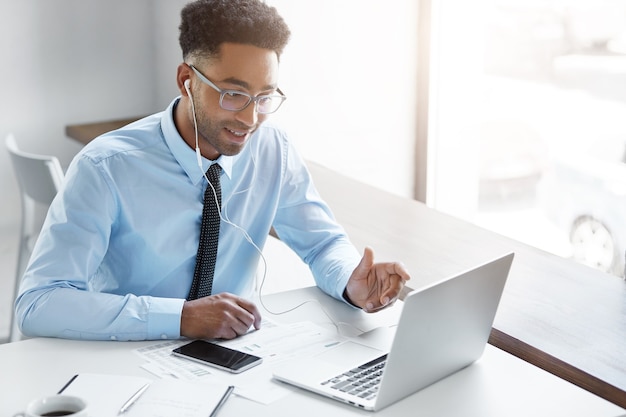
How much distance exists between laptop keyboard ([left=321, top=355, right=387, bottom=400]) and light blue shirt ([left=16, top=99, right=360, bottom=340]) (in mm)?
314

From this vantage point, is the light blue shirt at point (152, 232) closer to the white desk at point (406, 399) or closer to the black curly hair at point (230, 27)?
the white desk at point (406, 399)

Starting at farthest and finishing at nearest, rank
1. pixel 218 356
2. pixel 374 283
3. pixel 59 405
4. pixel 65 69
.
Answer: pixel 65 69
pixel 374 283
pixel 218 356
pixel 59 405

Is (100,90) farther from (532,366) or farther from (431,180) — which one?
(532,366)

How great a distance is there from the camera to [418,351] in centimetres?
132

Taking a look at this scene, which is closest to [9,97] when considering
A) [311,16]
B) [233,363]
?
[311,16]

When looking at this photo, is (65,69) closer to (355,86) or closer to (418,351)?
(355,86)

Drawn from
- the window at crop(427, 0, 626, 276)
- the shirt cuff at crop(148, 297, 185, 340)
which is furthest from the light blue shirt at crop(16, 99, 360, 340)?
the window at crop(427, 0, 626, 276)

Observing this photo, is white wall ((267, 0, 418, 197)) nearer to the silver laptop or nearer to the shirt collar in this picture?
the shirt collar

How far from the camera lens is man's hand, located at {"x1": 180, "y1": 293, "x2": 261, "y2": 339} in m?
A: 1.54

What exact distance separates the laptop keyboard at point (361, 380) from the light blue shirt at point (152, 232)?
314 mm

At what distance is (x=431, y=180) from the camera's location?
330 cm

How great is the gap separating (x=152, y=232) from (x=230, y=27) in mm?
442

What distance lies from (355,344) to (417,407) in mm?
249

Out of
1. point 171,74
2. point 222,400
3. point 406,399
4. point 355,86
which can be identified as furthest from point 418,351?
point 171,74
